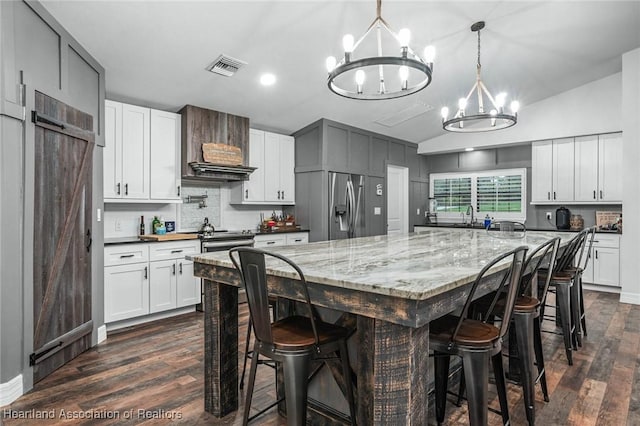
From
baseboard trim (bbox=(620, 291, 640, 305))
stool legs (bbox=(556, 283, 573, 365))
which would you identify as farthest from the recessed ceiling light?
baseboard trim (bbox=(620, 291, 640, 305))

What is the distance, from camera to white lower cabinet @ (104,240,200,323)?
358cm

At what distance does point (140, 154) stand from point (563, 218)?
20.3ft

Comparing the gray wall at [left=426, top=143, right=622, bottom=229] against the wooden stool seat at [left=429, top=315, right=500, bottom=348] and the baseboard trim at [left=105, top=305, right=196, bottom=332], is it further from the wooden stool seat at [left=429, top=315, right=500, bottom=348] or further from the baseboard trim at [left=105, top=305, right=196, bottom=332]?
the baseboard trim at [left=105, top=305, right=196, bottom=332]

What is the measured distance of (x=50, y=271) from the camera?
2615 mm

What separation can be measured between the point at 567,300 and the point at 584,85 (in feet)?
13.9

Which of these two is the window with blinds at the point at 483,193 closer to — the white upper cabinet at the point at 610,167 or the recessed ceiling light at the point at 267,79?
the white upper cabinet at the point at 610,167

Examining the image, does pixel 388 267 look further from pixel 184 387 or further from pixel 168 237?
pixel 168 237

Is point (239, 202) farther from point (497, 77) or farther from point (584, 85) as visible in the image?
point (584, 85)

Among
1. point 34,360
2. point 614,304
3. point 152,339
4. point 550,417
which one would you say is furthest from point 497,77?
point 34,360

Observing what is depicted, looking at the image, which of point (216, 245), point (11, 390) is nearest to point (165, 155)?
point (216, 245)

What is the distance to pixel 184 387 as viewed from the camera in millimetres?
2441

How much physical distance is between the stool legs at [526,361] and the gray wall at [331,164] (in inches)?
140

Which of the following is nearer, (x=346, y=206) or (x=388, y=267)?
(x=388, y=267)

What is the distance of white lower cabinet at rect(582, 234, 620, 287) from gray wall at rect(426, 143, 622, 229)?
0.70 metres
